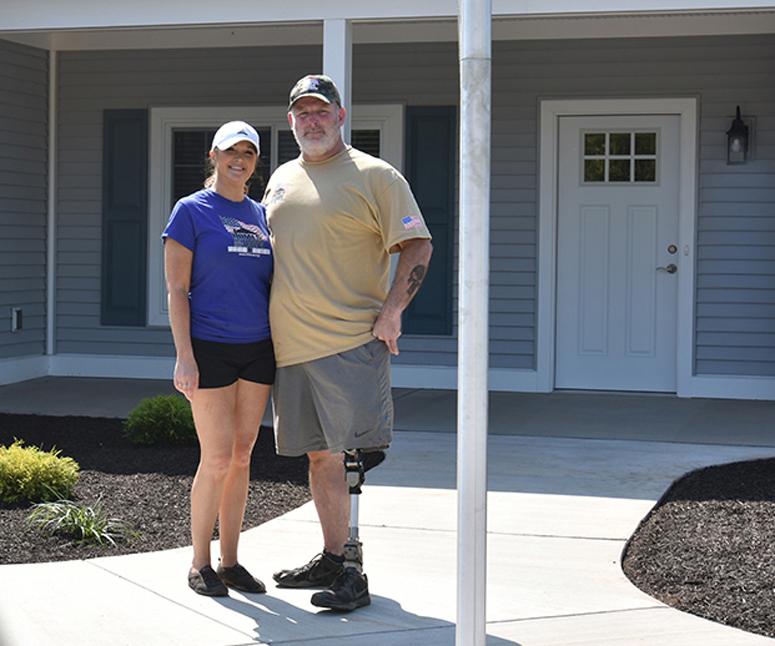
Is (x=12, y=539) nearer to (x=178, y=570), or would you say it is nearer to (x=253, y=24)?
(x=178, y=570)

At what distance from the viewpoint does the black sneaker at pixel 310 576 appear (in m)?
5.01

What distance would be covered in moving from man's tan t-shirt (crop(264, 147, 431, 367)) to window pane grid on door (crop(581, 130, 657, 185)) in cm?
625

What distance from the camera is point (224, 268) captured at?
478 cm

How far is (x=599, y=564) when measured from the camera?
550 centimetres

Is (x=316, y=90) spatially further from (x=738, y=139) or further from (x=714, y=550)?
(x=738, y=139)

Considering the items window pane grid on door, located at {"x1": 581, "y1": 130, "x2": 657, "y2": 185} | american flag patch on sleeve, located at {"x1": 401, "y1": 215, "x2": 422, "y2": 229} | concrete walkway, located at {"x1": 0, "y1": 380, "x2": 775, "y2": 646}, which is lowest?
concrete walkway, located at {"x1": 0, "y1": 380, "x2": 775, "y2": 646}

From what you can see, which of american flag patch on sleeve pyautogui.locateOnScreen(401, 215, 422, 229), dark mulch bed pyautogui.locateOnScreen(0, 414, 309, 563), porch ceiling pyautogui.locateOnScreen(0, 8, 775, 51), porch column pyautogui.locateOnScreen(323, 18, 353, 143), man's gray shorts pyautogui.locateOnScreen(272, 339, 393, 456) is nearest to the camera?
american flag patch on sleeve pyautogui.locateOnScreen(401, 215, 422, 229)

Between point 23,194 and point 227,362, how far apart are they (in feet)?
23.6

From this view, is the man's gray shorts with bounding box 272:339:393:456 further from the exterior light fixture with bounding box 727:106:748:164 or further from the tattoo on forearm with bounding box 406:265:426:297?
the exterior light fixture with bounding box 727:106:748:164

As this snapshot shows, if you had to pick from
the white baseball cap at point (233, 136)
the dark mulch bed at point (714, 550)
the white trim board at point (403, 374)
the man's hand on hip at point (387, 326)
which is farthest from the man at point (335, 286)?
the white trim board at point (403, 374)

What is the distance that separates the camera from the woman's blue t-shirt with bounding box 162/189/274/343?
15.7 ft

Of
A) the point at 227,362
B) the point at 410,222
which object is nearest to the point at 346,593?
the point at 227,362

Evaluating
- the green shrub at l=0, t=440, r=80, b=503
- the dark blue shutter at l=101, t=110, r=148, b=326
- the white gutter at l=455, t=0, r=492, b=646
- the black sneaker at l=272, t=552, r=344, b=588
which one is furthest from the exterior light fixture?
the white gutter at l=455, t=0, r=492, b=646

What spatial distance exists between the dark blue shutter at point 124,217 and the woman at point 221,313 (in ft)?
22.5
